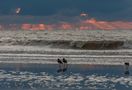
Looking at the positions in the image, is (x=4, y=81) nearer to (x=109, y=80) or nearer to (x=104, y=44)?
(x=109, y=80)

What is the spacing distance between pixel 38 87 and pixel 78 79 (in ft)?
14.7

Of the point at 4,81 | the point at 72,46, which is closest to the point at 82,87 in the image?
the point at 4,81

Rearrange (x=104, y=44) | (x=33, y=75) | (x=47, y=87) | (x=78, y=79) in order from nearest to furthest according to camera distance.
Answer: (x=47, y=87), (x=78, y=79), (x=33, y=75), (x=104, y=44)

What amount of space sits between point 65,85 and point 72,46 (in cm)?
5786

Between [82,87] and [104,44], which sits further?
[104,44]

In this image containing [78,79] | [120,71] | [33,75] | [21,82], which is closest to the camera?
[21,82]

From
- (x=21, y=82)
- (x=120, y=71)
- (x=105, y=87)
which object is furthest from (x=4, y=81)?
(x=120, y=71)

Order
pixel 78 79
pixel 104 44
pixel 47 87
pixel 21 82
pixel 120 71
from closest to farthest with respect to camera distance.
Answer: pixel 47 87 → pixel 21 82 → pixel 78 79 → pixel 120 71 → pixel 104 44

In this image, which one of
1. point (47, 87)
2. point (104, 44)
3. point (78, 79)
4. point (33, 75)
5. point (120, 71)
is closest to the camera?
point (47, 87)

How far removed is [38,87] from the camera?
79.3ft

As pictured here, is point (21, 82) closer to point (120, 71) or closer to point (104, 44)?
point (120, 71)

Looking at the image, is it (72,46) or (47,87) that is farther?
(72,46)

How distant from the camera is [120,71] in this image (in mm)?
33938

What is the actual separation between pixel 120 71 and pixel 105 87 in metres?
10.0
